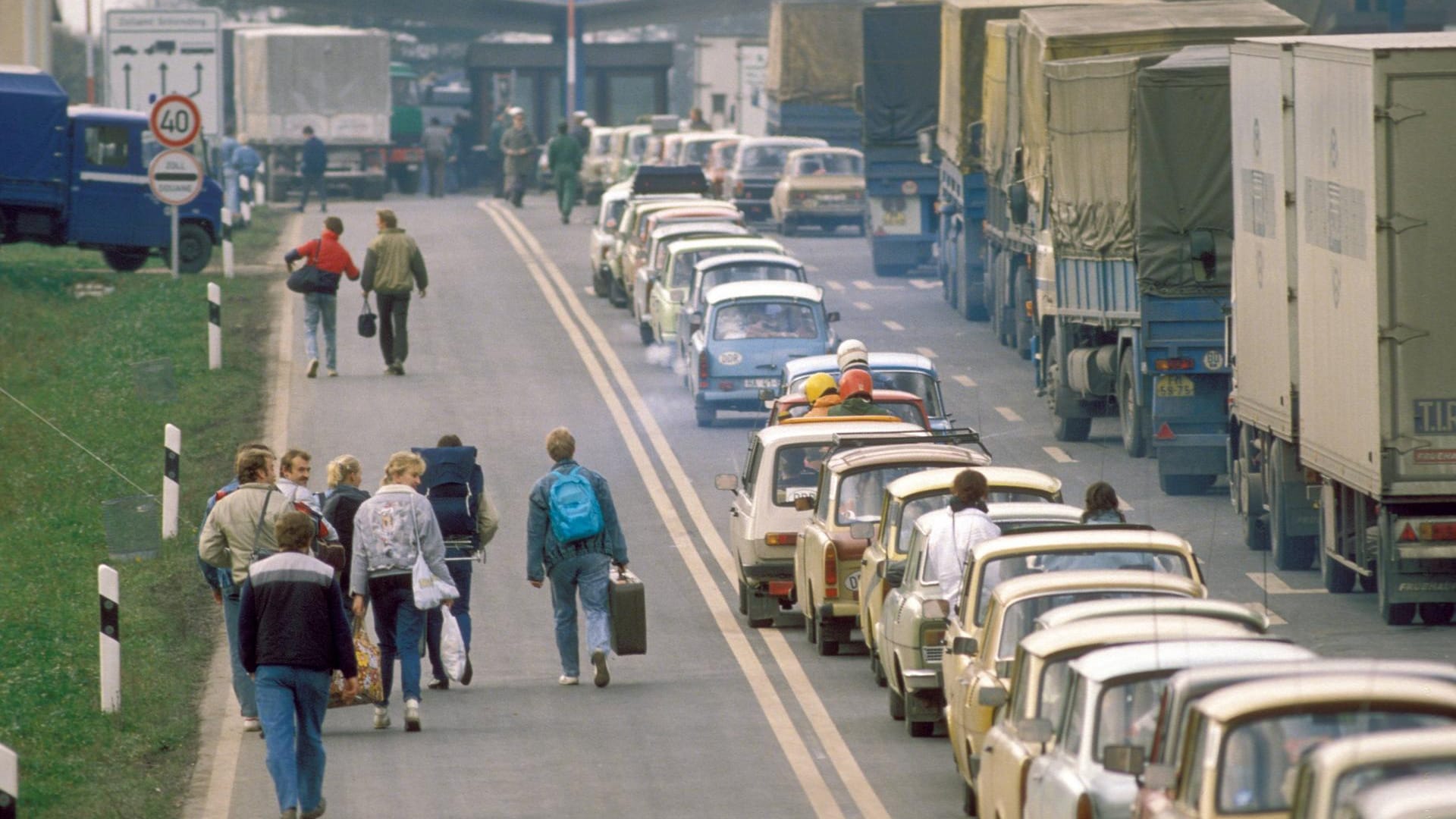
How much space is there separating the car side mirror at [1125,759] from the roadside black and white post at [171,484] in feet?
40.4

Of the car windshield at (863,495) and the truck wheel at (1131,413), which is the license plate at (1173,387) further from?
the car windshield at (863,495)

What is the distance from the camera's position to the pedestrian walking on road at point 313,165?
5491 centimetres

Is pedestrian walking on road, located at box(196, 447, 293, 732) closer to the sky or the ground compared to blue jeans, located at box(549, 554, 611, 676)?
closer to the sky

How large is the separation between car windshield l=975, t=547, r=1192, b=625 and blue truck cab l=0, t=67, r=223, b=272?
90.6ft

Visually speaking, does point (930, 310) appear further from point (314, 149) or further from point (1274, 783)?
point (1274, 783)

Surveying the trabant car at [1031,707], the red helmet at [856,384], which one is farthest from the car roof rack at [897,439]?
the trabant car at [1031,707]

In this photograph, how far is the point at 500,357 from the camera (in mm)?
32375

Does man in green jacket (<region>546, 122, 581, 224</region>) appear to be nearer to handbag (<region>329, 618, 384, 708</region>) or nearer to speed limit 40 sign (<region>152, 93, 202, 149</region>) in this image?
speed limit 40 sign (<region>152, 93, 202, 149</region>)

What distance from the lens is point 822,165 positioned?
4956 cm

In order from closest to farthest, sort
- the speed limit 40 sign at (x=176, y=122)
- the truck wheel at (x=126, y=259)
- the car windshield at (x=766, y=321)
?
the car windshield at (x=766, y=321) < the speed limit 40 sign at (x=176, y=122) < the truck wheel at (x=126, y=259)

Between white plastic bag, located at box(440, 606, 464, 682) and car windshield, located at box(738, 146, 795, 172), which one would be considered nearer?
white plastic bag, located at box(440, 606, 464, 682)

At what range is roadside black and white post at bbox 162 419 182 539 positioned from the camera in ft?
65.5

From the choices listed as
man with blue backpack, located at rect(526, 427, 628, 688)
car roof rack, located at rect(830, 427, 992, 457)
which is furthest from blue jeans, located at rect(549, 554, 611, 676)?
car roof rack, located at rect(830, 427, 992, 457)

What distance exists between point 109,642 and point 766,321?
14.2 metres
